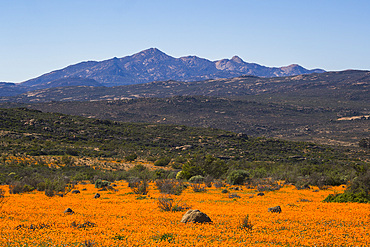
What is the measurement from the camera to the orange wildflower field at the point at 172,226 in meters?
11.0

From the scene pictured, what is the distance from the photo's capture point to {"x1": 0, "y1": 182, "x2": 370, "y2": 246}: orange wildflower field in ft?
36.1

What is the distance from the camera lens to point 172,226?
521 inches

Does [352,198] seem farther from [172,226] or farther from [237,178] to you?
[172,226]

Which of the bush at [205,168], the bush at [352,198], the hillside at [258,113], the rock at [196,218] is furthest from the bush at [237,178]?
the hillside at [258,113]

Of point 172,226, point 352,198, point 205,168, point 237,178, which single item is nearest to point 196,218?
point 172,226

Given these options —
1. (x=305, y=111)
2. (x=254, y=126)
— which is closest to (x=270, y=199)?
(x=254, y=126)

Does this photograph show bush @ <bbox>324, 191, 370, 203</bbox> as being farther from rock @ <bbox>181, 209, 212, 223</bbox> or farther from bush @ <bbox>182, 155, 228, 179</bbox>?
bush @ <bbox>182, 155, 228, 179</bbox>

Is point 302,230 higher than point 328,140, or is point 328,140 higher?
point 302,230

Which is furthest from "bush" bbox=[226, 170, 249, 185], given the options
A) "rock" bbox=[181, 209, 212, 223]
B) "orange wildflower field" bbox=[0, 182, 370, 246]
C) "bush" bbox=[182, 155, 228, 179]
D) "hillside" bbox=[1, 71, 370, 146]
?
"hillside" bbox=[1, 71, 370, 146]

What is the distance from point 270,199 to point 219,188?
7.93 m

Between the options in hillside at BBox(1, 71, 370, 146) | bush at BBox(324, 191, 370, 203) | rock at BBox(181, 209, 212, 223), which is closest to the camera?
rock at BBox(181, 209, 212, 223)

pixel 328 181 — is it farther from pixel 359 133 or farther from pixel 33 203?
pixel 359 133

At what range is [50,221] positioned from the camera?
13.7 meters

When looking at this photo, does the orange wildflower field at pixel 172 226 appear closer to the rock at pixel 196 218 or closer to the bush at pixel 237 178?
the rock at pixel 196 218
